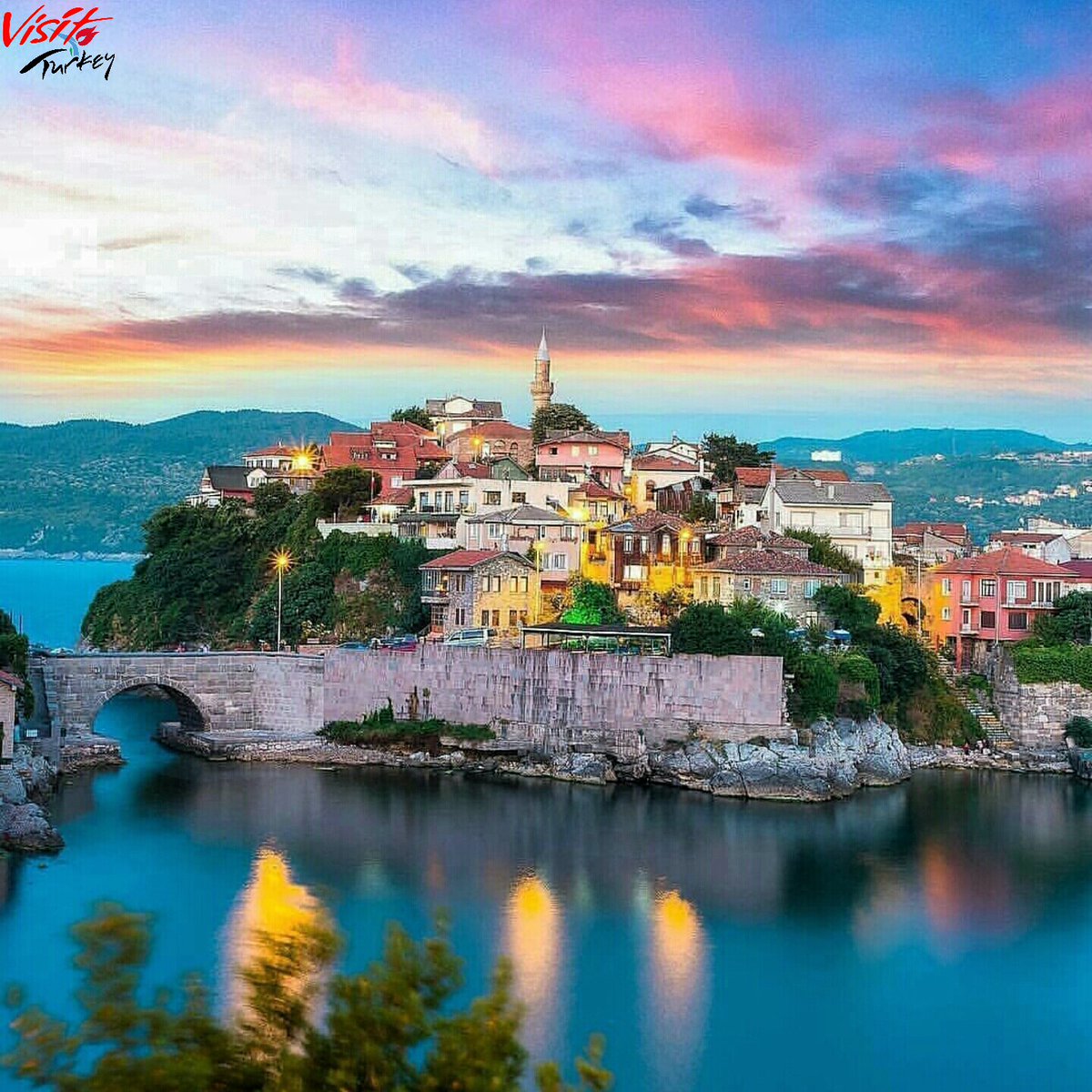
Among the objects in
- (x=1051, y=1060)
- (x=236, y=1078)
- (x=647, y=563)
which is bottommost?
(x=1051, y=1060)

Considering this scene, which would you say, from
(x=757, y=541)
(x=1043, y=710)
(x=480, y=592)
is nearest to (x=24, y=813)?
(x=480, y=592)

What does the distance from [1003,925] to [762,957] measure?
4058 millimetres

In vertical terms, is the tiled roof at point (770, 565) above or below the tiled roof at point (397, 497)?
below

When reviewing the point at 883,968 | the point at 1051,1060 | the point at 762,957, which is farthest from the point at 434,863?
the point at 1051,1060

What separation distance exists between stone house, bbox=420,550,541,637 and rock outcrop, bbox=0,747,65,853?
1115cm

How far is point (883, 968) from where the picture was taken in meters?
18.8

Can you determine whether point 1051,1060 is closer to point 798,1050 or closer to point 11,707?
point 798,1050

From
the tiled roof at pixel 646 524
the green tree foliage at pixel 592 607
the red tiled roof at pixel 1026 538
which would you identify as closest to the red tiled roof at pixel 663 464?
the tiled roof at pixel 646 524

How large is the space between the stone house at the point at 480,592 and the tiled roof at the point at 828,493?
26.2 ft

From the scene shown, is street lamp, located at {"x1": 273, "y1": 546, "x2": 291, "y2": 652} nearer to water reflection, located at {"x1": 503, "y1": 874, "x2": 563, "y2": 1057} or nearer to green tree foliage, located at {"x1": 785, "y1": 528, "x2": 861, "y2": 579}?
green tree foliage, located at {"x1": 785, "y1": 528, "x2": 861, "y2": 579}

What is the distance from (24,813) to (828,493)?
2329 centimetres

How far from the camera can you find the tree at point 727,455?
155 feet

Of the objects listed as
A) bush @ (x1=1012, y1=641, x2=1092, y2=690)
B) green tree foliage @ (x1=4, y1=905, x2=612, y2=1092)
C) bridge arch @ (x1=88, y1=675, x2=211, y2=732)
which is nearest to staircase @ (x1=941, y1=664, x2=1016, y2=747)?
bush @ (x1=1012, y1=641, x2=1092, y2=690)

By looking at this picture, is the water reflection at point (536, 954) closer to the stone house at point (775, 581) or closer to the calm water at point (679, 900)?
the calm water at point (679, 900)
